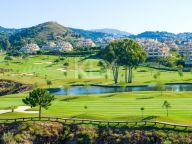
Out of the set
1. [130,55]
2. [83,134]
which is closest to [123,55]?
[130,55]

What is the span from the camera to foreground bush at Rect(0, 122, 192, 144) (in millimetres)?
55938

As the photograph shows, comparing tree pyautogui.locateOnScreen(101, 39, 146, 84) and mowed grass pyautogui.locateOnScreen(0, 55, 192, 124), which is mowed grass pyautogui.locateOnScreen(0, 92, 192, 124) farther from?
tree pyautogui.locateOnScreen(101, 39, 146, 84)

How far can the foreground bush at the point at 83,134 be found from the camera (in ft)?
184

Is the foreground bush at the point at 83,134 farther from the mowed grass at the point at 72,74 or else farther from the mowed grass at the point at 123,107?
the mowed grass at the point at 72,74

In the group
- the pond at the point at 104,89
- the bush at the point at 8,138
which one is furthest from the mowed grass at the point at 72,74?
the bush at the point at 8,138

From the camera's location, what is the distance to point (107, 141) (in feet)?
188

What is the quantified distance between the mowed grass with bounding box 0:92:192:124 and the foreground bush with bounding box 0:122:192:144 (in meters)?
4.15

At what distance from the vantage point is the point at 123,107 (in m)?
73.6

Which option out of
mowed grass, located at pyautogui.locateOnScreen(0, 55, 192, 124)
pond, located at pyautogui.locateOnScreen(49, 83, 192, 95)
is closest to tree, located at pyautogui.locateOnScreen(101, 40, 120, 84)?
mowed grass, located at pyautogui.locateOnScreen(0, 55, 192, 124)

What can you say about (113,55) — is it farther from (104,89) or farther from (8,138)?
(8,138)

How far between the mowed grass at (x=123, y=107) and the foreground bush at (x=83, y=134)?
4145 millimetres

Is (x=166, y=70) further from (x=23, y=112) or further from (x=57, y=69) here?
(x=23, y=112)

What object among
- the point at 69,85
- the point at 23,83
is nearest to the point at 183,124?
the point at 69,85

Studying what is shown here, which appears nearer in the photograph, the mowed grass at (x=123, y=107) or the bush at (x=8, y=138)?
the bush at (x=8, y=138)
